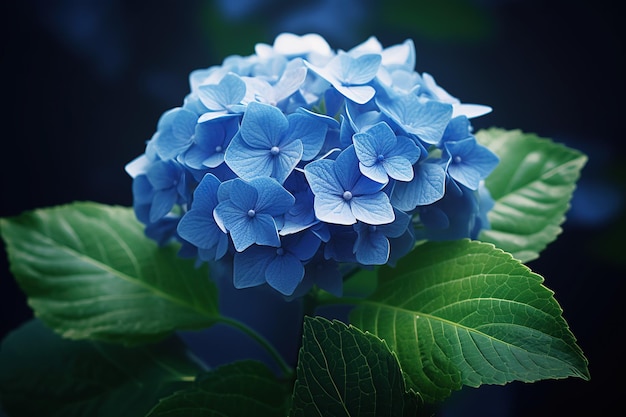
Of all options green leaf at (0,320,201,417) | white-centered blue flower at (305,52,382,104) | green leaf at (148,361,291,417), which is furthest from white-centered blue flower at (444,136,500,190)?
green leaf at (0,320,201,417)

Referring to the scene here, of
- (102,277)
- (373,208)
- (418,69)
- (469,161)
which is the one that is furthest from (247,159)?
(418,69)

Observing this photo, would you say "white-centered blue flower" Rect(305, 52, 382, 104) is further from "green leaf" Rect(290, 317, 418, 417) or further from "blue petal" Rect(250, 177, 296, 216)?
"green leaf" Rect(290, 317, 418, 417)

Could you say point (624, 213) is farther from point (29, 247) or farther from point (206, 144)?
point (29, 247)

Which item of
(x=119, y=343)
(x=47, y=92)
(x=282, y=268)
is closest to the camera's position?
(x=282, y=268)

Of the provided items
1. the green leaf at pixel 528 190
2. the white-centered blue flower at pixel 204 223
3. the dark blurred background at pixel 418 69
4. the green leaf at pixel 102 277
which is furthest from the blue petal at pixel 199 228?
the dark blurred background at pixel 418 69

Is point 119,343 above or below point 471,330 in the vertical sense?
below

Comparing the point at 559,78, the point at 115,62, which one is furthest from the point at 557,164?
the point at 115,62
